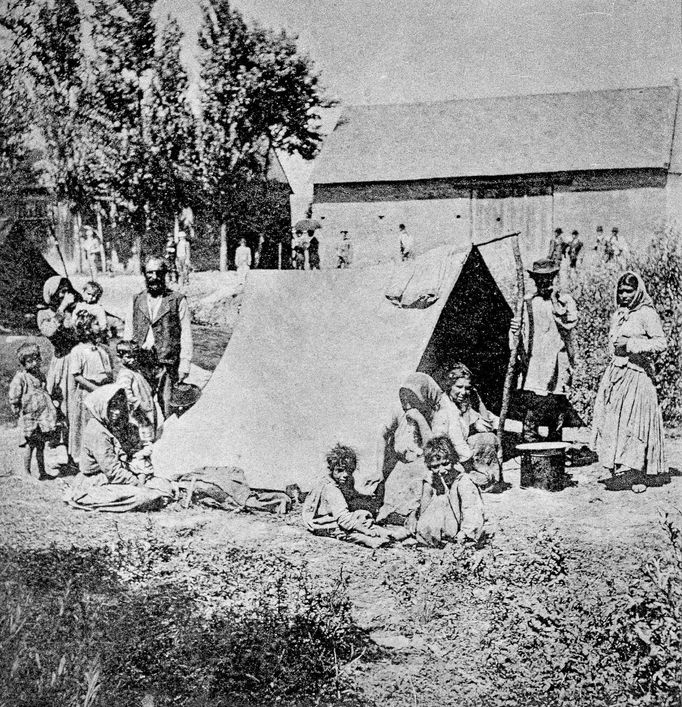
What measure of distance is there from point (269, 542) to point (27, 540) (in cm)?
166

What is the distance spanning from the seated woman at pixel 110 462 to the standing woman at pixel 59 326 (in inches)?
10.9

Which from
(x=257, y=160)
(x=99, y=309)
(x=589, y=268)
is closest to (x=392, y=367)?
(x=589, y=268)

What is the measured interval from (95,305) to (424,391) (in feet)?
7.42

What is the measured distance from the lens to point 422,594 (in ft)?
14.0

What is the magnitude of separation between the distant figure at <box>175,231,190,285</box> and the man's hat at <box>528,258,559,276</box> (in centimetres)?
214

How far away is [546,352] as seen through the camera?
443 cm

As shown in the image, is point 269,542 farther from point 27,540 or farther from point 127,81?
point 127,81

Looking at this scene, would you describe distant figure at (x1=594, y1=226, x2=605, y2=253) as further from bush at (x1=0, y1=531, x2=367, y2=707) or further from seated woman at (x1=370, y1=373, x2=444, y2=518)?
bush at (x1=0, y1=531, x2=367, y2=707)

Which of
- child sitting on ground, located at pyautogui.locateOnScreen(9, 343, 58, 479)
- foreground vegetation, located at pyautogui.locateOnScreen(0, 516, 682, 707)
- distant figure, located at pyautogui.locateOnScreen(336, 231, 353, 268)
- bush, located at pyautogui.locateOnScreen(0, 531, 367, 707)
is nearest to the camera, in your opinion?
foreground vegetation, located at pyautogui.locateOnScreen(0, 516, 682, 707)

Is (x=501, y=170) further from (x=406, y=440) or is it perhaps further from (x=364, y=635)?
(x=364, y=635)

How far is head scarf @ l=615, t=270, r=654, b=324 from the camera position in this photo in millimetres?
4262

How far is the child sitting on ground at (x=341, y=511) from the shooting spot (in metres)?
4.42

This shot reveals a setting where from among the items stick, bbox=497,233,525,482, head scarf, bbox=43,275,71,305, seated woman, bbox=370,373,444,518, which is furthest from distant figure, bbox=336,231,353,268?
head scarf, bbox=43,275,71,305

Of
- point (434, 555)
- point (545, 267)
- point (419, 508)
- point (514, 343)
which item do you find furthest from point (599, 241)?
point (434, 555)
